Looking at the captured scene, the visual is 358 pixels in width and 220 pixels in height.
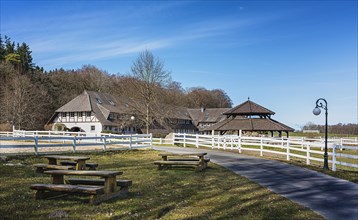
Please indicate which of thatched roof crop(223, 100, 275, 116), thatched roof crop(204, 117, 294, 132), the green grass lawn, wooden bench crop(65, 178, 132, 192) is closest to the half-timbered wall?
thatched roof crop(204, 117, 294, 132)

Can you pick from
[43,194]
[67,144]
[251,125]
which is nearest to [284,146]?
[67,144]

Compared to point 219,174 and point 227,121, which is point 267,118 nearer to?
point 227,121

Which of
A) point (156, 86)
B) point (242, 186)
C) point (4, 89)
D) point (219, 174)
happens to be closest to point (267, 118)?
point (156, 86)

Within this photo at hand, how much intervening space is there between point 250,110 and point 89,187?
32.8 meters

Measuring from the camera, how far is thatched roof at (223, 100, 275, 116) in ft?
128

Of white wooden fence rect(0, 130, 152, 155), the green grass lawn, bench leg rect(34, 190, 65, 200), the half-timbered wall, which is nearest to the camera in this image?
the green grass lawn

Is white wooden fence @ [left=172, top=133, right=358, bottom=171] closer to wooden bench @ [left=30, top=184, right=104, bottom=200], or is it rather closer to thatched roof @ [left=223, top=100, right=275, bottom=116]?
thatched roof @ [left=223, top=100, right=275, bottom=116]

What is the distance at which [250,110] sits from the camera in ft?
128

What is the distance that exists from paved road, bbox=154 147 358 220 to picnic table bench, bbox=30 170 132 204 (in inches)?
171

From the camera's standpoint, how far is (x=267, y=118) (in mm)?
39094

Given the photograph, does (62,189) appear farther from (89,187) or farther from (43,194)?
(43,194)

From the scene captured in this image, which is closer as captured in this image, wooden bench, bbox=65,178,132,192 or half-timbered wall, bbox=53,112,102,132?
wooden bench, bbox=65,178,132,192

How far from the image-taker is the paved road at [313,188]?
7.81 m

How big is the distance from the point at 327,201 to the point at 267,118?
31100 mm
